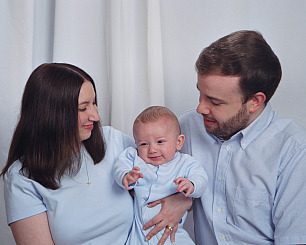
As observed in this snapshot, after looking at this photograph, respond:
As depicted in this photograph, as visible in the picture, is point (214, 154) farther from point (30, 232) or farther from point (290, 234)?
point (30, 232)

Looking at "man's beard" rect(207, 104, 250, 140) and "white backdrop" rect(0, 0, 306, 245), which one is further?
"white backdrop" rect(0, 0, 306, 245)

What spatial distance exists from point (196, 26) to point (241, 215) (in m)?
0.93

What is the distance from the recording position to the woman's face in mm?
1396

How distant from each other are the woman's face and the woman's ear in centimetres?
59

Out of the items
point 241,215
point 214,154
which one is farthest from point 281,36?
point 241,215

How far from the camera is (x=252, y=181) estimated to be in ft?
4.69

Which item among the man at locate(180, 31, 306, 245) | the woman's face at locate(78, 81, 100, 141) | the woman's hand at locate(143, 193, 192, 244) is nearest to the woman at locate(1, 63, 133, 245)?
the woman's face at locate(78, 81, 100, 141)

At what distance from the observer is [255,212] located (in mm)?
1411

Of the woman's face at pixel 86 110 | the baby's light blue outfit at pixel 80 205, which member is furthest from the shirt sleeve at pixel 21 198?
the woman's face at pixel 86 110

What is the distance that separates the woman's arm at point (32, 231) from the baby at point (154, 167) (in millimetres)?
301

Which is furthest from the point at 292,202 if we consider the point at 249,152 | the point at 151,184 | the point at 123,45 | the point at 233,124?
the point at 123,45

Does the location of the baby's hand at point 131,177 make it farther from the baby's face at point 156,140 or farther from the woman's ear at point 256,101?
the woman's ear at point 256,101

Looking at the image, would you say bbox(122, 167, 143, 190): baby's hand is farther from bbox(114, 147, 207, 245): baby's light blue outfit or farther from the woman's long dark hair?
the woman's long dark hair

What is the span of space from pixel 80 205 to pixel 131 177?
229 mm
